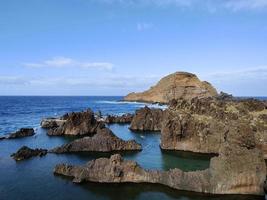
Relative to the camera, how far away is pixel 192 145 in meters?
62.2

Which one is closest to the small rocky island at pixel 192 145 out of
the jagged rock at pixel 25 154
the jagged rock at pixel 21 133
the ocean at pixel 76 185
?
the jagged rock at pixel 25 154

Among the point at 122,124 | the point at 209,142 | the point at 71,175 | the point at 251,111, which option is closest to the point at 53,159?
the point at 71,175

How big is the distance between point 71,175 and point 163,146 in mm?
23828

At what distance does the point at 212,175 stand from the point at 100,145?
2652 cm

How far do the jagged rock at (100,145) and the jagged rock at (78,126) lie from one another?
61.4 feet

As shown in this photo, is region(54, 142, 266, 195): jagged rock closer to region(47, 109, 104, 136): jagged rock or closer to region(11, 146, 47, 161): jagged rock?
region(11, 146, 47, 161): jagged rock

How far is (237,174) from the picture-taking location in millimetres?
38594

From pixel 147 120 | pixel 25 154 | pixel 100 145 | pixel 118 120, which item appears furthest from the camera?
pixel 118 120

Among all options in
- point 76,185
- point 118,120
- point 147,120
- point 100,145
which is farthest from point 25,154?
point 118,120

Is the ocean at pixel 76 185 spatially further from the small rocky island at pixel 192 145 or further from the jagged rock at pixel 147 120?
the jagged rock at pixel 147 120

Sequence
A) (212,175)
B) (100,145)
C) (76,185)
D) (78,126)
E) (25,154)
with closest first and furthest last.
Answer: (212,175)
(76,185)
(25,154)
(100,145)
(78,126)

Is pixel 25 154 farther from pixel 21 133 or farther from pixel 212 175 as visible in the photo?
pixel 212 175

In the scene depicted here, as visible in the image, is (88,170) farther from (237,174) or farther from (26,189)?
(237,174)

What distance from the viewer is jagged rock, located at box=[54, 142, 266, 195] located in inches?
1513
